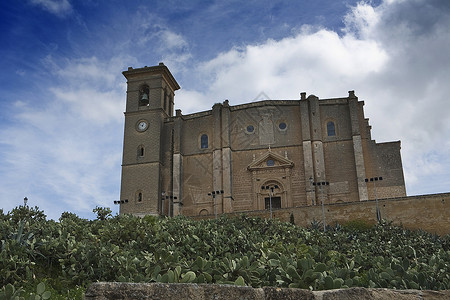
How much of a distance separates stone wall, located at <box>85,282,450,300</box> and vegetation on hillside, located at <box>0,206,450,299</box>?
775mm

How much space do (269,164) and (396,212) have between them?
32.4 feet

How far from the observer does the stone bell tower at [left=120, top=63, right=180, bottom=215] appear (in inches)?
1234

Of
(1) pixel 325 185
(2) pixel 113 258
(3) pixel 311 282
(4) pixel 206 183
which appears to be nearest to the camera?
(3) pixel 311 282

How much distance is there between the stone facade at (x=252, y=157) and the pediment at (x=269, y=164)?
0.23 feet

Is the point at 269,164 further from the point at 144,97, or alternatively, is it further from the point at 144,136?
the point at 144,97

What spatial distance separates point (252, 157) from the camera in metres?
31.1

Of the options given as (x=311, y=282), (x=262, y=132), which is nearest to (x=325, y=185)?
(x=262, y=132)

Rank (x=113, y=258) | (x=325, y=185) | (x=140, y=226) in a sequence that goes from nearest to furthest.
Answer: (x=113, y=258)
(x=140, y=226)
(x=325, y=185)

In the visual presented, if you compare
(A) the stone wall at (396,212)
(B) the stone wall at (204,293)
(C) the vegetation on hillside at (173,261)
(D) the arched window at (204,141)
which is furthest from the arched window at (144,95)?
(B) the stone wall at (204,293)

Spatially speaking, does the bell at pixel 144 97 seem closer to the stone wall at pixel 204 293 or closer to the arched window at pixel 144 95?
the arched window at pixel 144 95

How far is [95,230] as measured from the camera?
498 inches

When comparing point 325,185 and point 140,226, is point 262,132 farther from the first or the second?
point 140,226

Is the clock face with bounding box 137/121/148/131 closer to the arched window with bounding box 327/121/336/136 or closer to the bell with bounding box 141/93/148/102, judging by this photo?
the bell with bounding box 141/93/148/102

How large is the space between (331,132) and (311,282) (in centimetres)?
2714
